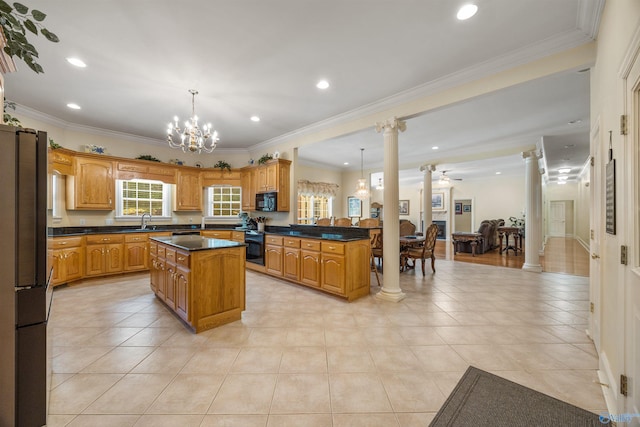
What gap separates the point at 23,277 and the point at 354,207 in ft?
28.8

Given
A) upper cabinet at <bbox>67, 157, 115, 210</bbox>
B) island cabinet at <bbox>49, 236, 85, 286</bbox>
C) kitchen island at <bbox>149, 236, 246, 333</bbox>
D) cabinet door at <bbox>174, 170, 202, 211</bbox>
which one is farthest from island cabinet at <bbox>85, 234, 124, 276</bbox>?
kitchen island at <bbox>149, 236, 246, 333</bbox>

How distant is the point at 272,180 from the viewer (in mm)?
5422

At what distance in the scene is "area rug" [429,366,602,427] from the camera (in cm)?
150

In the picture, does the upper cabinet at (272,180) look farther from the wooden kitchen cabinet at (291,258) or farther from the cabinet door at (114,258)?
the cabinet door at (114,258)

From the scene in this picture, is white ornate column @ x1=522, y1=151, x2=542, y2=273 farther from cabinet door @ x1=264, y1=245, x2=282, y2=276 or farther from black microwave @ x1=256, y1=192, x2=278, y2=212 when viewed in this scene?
black microwave @ x1=256, y1=192, x2=278, y2=212

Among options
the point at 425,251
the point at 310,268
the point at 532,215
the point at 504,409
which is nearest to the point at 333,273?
the point at 310,268

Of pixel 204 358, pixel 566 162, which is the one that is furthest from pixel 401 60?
pixel 566 162

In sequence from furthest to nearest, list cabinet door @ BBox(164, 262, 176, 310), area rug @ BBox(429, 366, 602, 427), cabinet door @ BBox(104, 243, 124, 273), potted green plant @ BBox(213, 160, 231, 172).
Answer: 1. potted green plant @ BBox(213, 160, 231, 172)
2. cabinet door @ BBox(104, 243, 124, 273)
3. cabinet door @ BBox(164, 262, 176, 310)
4. area rug @ BBox(429, 366, 602, 427)

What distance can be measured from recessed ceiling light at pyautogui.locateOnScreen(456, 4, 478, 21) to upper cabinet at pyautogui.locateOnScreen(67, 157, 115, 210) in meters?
6.12

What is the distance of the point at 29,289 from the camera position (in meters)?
1.22

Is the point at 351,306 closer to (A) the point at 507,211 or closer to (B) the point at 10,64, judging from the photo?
(B) the point at 10,64

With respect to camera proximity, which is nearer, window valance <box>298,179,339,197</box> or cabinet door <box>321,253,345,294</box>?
cabinet door <box>321,253,345,294</box>

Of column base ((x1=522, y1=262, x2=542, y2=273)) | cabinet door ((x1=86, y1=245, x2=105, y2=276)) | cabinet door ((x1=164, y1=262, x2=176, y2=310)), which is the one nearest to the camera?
cabinet door ((x1=164, y1=262, x2=176, y2=310))

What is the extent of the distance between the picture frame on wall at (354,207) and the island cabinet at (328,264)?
5.28 m
